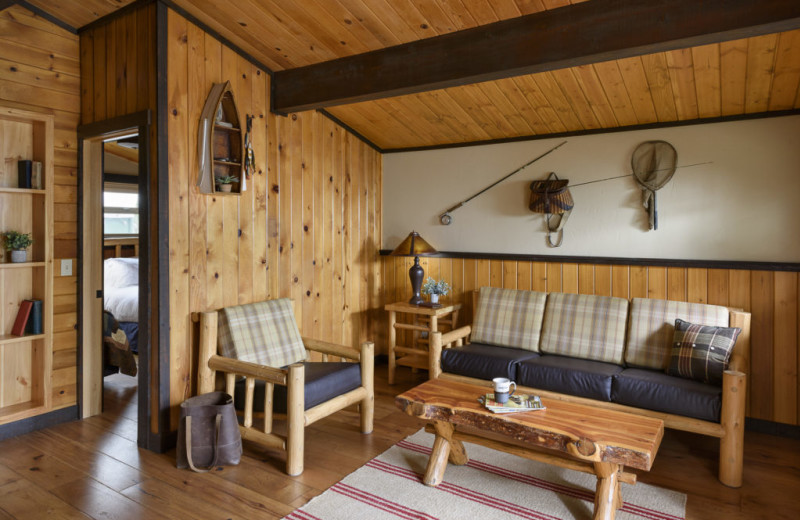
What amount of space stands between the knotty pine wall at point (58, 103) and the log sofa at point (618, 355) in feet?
8.23

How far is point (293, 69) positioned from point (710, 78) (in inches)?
104

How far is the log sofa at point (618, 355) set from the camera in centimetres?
280

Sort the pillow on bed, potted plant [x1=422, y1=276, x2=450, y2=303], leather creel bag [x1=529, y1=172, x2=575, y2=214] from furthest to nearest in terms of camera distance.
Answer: the pillow on bed, potted plant [x1=422, y1=276, x2=450, y2=303], leather creel bag [x1=529, y1=172, x2=575, y2=214]

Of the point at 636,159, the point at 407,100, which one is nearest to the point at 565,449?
the point at 636,159

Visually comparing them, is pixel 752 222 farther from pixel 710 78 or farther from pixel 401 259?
pixel 401 259

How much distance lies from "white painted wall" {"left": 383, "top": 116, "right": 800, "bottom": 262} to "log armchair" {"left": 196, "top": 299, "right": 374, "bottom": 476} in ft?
5.78

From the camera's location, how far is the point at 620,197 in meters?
3.90

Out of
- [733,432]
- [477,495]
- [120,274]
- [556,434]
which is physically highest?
[120,274]

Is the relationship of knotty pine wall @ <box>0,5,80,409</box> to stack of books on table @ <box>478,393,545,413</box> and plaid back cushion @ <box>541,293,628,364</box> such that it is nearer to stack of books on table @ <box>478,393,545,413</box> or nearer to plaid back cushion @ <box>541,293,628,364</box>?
stack of books on table @ <box>478,393,545,413</box>

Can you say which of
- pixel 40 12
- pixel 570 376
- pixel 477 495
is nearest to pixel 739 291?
pixel 570 376

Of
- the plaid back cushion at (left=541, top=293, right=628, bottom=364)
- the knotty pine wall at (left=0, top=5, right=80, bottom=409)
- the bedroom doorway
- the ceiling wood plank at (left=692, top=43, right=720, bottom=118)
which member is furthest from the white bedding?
the ceiling wood plank at (left=692, top=43, right=720, bottom=118)

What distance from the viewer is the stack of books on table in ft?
8.25

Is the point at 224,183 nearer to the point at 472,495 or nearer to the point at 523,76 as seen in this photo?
the point at 523,76

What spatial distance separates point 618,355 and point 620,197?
120 centimetres
